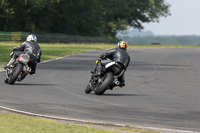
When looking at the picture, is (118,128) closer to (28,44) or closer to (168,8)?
(28,44)

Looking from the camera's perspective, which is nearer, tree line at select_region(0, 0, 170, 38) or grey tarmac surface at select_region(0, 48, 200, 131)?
grey tarmac surface at select_region(0, 48, 200, 131)

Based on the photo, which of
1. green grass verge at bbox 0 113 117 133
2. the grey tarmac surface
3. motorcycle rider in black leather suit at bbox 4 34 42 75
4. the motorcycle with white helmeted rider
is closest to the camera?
green grass verge at bbox 0 113 117 133

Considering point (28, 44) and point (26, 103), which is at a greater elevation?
point (28, 44)

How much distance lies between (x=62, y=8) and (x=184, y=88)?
62.5 meters

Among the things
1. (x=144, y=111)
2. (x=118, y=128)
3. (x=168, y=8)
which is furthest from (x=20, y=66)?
(x=168, y=8)

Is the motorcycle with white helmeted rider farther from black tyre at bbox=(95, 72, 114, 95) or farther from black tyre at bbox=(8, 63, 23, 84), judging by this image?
black tyre at bbox=(95, 72, 114, 95)

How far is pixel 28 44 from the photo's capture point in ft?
58.0

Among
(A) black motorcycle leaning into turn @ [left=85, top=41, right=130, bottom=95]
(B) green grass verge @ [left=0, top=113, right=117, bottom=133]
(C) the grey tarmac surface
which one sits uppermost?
(A) black motorcycle leaning into turn @ [left=85, top=41, right=130, bottom=95]

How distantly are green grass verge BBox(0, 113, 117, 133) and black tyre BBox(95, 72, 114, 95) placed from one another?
5001 millimetres

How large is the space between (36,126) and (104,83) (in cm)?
596

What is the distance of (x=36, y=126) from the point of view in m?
9.04

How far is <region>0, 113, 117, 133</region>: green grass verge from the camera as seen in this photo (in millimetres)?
8625

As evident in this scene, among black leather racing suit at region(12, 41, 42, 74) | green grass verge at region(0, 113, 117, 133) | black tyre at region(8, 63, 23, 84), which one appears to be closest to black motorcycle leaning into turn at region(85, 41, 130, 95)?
black tyre at region(8, 63, 23, 84)

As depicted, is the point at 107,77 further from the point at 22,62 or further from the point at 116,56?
the point at 22,62
